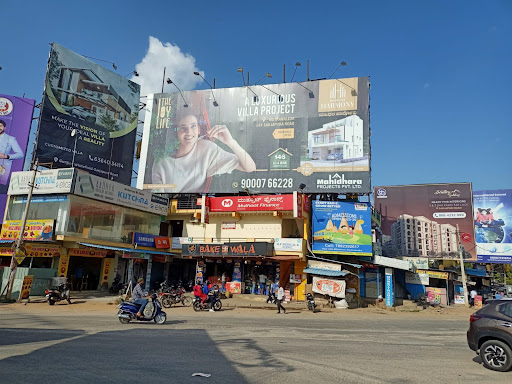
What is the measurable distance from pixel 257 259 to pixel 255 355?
820 inches

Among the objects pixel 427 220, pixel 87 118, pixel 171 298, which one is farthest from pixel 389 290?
pixel 87 118

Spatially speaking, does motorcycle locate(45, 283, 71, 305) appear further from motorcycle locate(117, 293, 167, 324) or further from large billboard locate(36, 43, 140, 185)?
large billboard locate(36, 43, 140, 185)

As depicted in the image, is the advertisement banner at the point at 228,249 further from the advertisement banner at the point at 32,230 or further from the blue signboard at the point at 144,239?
the advertisement banner at the point at 32,230

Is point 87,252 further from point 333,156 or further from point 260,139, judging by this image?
point 333,156

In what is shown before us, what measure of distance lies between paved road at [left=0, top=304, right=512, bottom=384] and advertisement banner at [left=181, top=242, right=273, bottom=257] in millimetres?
14072

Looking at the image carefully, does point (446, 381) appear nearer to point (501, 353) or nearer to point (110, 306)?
point (501, 353)

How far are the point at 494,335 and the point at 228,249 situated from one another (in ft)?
71.3

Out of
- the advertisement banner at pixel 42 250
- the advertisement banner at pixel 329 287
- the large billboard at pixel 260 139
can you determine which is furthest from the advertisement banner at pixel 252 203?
the advertisement banner at pixel 42 250

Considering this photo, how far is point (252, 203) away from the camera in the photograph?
1205 inches

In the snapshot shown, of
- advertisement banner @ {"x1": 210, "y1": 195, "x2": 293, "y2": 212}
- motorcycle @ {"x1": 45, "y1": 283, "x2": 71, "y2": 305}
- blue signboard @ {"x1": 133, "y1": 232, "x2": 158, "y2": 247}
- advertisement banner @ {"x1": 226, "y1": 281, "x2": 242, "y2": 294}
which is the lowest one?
motorcycle @ {"x1": 45, "y1": 283, "x2": 71, "y2": 305}

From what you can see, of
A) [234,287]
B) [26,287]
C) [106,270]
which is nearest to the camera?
[26,287]

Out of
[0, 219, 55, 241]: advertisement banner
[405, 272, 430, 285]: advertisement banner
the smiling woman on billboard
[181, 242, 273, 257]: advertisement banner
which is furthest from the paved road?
[405, 272, 430, 285]: advertisement banner

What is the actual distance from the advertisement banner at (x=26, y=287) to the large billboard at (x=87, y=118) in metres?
11.6

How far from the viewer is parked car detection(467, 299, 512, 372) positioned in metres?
7.70
